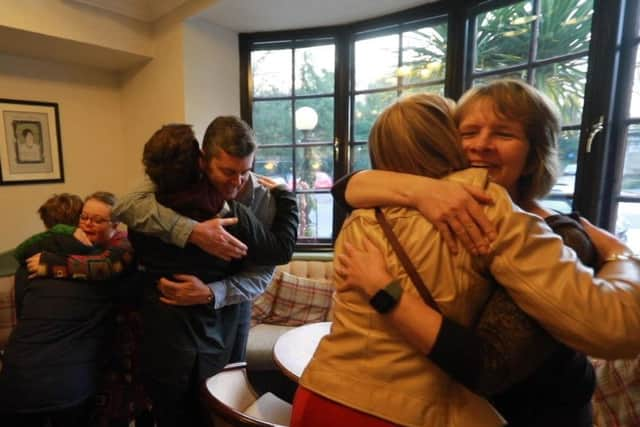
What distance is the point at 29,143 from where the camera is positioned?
106 inches

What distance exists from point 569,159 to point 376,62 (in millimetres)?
1444

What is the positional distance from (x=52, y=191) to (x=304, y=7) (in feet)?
7.25

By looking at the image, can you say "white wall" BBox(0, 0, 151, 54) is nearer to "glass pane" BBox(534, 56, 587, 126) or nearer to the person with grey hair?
the person with grey hair

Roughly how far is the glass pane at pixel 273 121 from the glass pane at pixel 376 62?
594 millimetres

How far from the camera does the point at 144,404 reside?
1.58 metres

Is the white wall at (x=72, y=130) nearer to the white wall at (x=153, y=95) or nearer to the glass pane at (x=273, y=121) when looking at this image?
the white wall at (x=153, y=95)

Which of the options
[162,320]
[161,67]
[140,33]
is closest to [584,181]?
[162,320]

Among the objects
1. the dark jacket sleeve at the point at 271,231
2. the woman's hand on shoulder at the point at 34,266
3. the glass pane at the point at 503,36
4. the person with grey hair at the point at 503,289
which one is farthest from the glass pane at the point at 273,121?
the person with grey hair at the point at 503,289

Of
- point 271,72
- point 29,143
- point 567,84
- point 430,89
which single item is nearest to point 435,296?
point 567,84

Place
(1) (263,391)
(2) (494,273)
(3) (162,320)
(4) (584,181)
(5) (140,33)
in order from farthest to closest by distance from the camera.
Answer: (5) (140,33) → (4) (584,181) → (1) (263,391) → (3) (162,320) → (2) (494,273)

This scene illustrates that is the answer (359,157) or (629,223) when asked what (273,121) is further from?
(629,223)

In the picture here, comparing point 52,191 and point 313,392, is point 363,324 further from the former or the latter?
point 52,191

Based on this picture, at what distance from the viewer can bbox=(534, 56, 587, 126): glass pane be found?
1.82 meters

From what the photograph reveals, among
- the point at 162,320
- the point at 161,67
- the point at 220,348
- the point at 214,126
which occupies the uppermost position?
the point at 161,67
